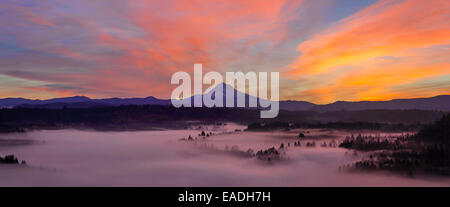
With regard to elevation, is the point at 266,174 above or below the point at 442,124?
below

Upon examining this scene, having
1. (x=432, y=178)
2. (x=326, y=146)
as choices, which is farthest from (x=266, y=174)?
(x=326, y=146)

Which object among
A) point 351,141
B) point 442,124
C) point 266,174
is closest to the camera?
point 266,174

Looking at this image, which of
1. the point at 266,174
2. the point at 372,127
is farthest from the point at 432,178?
the point at 372,127

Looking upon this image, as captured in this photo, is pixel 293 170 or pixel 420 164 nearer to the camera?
pixel 420 164

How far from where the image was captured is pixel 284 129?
16988cm

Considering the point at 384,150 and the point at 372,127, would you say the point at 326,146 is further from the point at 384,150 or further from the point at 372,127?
the point at 372,127

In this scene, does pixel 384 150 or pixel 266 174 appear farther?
pixel 384 150

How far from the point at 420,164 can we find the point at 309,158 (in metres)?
24.2

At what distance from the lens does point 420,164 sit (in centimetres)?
5622

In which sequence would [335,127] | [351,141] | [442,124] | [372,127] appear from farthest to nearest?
1. [335,127]
2. [372,127]
3. [351,141]
4. [442,124]

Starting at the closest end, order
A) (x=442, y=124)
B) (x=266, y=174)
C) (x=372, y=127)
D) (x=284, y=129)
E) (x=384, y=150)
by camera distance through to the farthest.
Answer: (x=266, y=174)
(x=384, y=150)
(x=442, y=124)
(x=372, y=127)
(x=284, y=129)

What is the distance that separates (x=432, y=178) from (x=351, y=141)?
145 ft

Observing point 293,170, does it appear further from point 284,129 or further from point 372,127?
point 284,129

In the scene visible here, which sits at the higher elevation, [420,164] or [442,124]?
[442,124]
